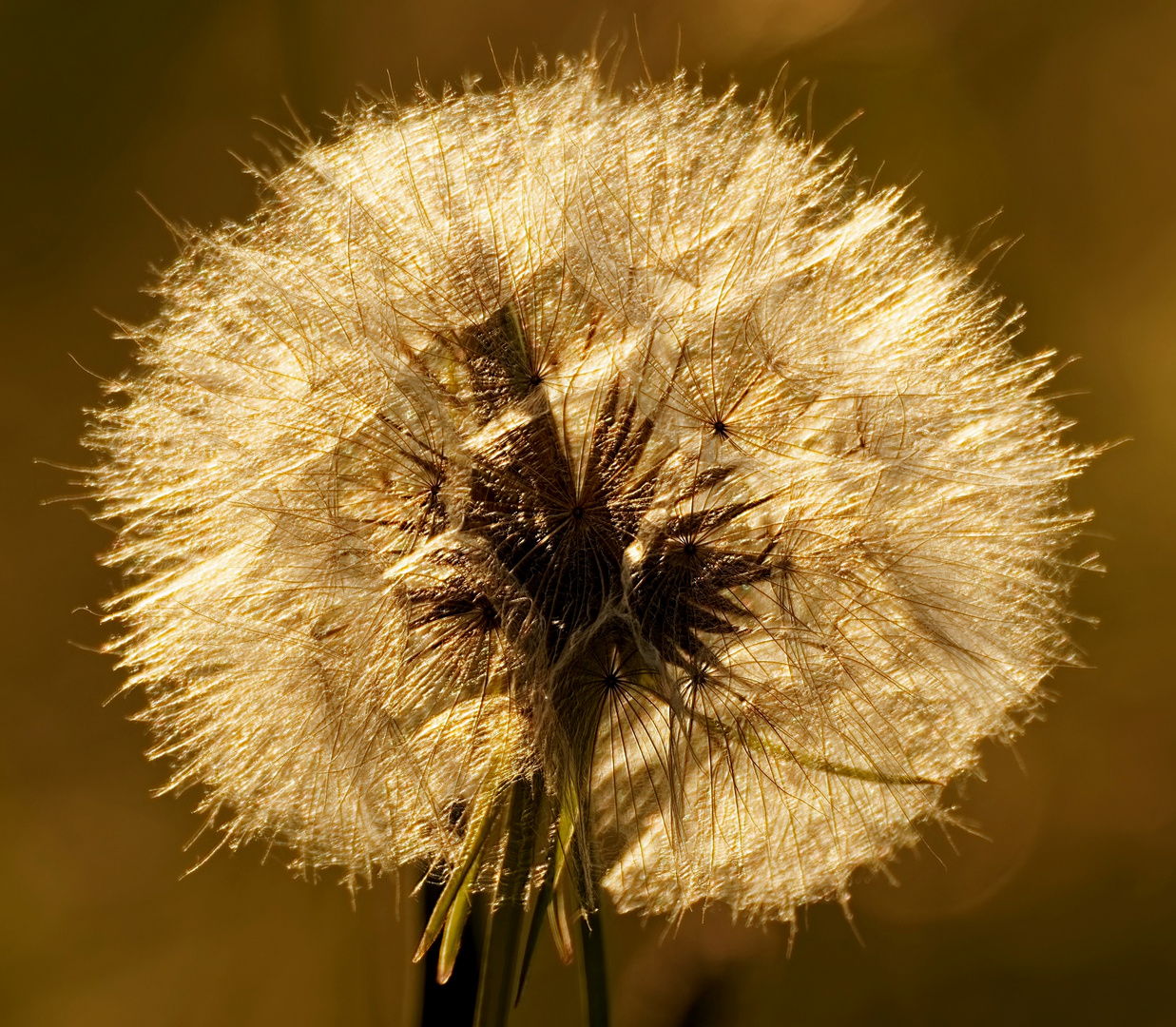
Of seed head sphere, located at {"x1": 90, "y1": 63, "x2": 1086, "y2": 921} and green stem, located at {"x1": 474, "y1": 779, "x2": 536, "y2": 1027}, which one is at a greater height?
seed head sphere, located at {"x1": 90, "y1": 63, "x2": 1086, "y2": 921}

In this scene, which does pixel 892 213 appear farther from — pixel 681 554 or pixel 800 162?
pixel 681 554

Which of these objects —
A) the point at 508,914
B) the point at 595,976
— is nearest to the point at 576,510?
the point at 508,914

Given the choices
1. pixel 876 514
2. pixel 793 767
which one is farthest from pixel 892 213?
pixel 793 767

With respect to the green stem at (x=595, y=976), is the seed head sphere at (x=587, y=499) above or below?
above

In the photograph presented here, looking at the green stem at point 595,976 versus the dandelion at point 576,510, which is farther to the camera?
the green stem at point 595,976

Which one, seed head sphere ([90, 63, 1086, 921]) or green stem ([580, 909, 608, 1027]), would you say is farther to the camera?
green stem ([580, 909, 608, 1027])
